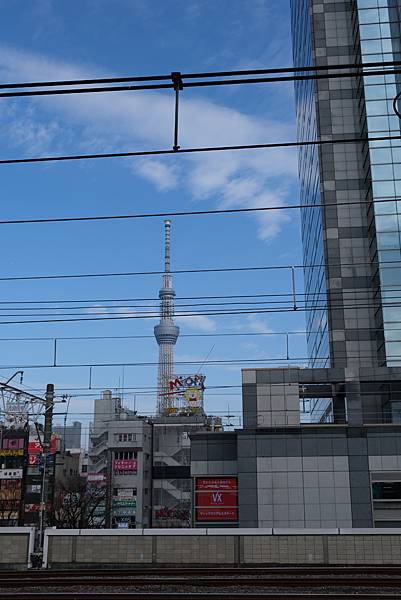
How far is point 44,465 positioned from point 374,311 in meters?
36.7

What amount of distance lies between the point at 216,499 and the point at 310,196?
153 ft

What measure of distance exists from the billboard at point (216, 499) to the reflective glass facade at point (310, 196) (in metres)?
26.1

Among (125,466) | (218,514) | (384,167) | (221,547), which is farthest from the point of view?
(125,466)

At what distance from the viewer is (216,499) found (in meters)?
37.4

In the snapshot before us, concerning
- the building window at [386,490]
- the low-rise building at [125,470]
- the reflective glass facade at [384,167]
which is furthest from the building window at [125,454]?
the building window at [386,490]

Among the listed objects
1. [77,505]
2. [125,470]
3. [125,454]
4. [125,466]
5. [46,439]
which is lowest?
[77,505]

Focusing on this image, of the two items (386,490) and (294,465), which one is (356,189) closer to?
(294,465)

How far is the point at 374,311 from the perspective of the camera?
5747 centimetres

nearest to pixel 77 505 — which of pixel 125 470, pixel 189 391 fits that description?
pixel 125 470

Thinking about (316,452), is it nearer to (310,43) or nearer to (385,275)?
(385,275)

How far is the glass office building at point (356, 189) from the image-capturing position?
5650 cm

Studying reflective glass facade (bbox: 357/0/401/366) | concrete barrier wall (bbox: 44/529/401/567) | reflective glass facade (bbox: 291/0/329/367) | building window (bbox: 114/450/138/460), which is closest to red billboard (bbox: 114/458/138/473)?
building window (bbox: 114/450/138/460)

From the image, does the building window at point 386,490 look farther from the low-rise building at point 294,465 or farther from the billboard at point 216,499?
the billboard at point 216,499

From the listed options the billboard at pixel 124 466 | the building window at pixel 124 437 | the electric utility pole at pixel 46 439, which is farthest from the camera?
the building window at pixel 124 437
